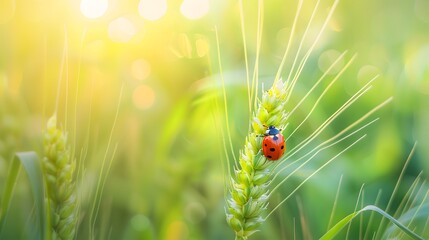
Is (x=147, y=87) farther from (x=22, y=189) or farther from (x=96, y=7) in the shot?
(x=22, y=189)

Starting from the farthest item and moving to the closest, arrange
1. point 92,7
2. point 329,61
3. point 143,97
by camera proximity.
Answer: point 329,61 → point 143,97 → point 92,7

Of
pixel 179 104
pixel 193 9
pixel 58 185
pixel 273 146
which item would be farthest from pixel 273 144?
pixel 193 9

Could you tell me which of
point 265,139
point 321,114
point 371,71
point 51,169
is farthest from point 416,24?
point 51,169

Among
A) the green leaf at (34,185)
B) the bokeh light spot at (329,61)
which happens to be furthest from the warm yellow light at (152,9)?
the green leaf at (34,185)

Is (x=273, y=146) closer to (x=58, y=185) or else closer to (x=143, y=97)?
(x=58, y=185)

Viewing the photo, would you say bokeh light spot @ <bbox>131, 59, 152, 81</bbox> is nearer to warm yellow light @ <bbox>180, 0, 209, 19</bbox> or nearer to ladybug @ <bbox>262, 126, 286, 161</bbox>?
warm yellow light @ <bbox>180, 0, 209, 19</bbox>

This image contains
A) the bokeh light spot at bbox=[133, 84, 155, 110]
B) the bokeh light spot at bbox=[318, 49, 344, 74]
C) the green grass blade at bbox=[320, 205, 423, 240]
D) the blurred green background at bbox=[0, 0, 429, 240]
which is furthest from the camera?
the bokeh light spot at bbox=[318, 49, 344, 74]

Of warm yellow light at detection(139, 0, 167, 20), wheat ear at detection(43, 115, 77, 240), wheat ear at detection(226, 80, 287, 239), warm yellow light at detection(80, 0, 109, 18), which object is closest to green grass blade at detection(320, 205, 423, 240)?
wheat ear at detection(226, 80, 287, 239)
